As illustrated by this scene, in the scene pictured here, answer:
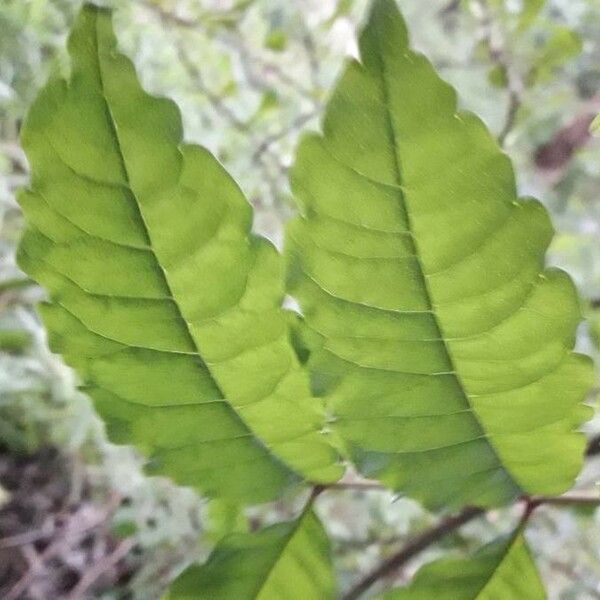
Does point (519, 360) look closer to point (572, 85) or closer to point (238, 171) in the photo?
point (238, 171)

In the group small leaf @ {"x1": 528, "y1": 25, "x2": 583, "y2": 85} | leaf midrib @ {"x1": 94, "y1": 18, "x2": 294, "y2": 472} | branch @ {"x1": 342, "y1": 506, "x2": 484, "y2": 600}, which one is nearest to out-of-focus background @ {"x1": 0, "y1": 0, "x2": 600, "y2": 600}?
small leaf @ {"x1": 528, "y1": 25, "x2": 583, "y2": 85}

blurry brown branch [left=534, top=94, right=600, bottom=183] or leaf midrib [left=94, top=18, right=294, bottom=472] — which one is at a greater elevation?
blurry brown branch [left=534, top=94, right=600, bottom=183]

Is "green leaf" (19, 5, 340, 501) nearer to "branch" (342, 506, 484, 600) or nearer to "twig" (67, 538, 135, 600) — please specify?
"branch" (342, 506, 484, 600)

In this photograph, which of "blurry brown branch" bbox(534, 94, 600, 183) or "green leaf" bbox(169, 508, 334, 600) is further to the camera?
"blurry brown branch" bbox(534, 94, 600, 183)

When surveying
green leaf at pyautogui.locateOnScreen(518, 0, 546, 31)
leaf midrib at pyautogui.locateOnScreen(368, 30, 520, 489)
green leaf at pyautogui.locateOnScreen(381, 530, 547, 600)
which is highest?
green leaf at pyautogui.locateOnScreen(518, 0, 546, 31)

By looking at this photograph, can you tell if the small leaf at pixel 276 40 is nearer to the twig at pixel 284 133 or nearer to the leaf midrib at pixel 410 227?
the twig at pixel 284 133

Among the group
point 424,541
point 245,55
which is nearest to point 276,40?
point 245,55

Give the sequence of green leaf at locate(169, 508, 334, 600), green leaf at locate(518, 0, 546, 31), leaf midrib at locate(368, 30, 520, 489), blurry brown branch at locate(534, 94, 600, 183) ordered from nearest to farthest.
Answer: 1. leaf midrib at locate(368, 30, 520, 489)
2. green leaf at locate(169, 508, 334, 600)
3. green leaf at locate(518, 0, 546, 31)
4. blurry brown branch at locate(534, 94, 600, 183)

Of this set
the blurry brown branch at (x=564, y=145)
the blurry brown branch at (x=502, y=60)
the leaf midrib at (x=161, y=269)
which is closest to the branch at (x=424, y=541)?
the leaf midrib at (x=161, y=269)
